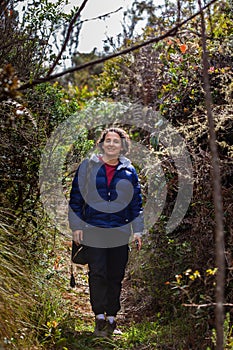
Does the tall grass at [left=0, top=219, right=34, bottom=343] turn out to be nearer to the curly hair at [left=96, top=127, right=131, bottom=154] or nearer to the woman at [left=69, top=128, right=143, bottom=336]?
the woman at [left=69, top=128, right=143, bottom=336]

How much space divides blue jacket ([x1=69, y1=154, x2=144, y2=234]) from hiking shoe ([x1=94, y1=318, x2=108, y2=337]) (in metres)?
0.79

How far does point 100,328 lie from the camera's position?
15.2ft

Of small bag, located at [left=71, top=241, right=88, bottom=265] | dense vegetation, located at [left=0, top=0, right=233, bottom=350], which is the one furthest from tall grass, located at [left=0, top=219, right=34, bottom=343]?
small bag, located at [left=71, top=241, right=88, bottom=265]

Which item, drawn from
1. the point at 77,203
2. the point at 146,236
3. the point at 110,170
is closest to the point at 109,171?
the point at 110,170

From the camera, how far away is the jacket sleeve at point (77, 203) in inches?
186

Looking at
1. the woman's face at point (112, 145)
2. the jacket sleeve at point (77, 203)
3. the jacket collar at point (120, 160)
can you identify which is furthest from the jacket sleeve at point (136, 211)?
the jacket sleeve at point (77, 203)

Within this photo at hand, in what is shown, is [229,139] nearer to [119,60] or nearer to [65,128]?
[65,128]

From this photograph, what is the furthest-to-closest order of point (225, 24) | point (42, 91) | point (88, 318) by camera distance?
point (225, 24), point (42, 91), point (88, 318)

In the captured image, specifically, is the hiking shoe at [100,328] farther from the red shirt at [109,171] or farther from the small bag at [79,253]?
the red shirt at [109,171]

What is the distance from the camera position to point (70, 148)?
596 centimetres

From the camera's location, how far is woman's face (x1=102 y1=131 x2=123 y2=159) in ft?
15.8

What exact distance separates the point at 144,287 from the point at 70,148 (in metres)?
1.69

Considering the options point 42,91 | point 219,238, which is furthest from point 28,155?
point 219,238

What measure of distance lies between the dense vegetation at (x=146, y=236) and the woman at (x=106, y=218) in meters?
0.28
